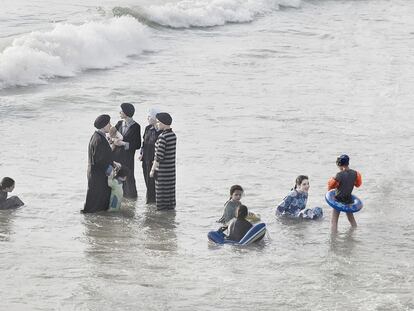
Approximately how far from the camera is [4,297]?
35.2 feet

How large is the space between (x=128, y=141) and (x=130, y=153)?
21 centimetres

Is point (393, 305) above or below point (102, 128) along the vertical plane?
below

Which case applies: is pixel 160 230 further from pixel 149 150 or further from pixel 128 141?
pixel 128 141

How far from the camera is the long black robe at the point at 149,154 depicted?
14.7 metres

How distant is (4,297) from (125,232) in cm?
289

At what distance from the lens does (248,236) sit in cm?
1277

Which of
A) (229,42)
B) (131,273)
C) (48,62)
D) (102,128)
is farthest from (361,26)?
(131,273)

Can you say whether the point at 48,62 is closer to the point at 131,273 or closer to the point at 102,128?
the point at 102,128

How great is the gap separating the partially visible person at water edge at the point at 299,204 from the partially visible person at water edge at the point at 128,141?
231 centimetres

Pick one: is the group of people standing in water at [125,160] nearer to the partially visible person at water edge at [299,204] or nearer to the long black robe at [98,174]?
the long black robe at [98,174]

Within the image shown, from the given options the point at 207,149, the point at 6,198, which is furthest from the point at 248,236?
the point at 207,149

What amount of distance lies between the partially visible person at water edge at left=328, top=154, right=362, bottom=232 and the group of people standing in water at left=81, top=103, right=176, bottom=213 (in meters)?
2.35

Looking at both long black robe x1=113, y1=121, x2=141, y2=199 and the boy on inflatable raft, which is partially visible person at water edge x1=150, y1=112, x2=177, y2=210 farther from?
the boy on inflatable raft

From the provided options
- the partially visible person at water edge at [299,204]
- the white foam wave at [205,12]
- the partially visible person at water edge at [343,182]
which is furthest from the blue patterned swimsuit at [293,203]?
the white foam wave at [205,12]
